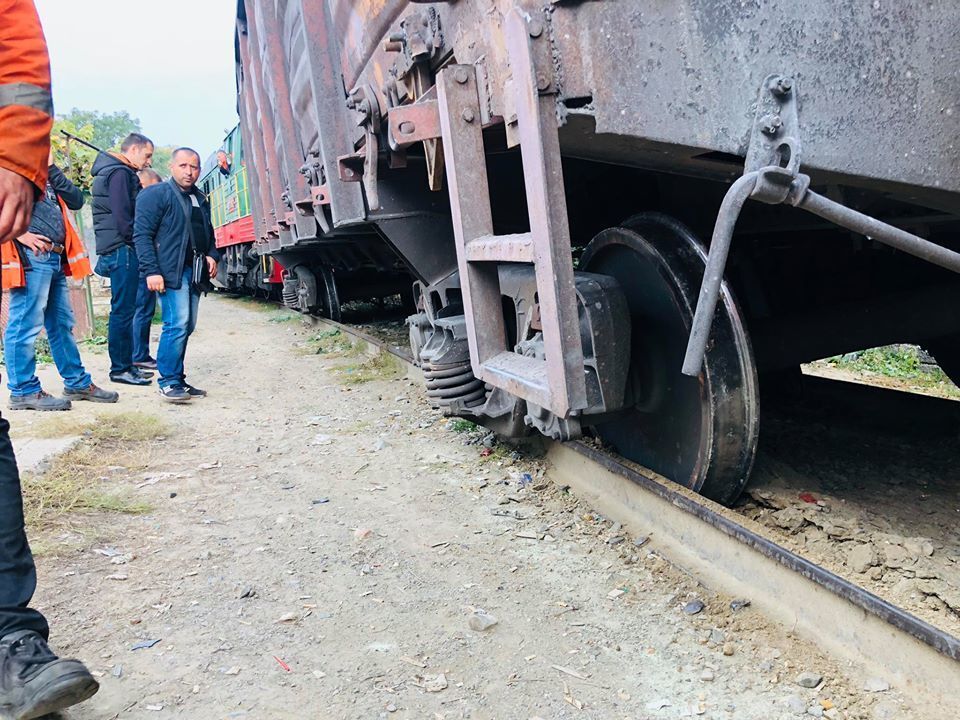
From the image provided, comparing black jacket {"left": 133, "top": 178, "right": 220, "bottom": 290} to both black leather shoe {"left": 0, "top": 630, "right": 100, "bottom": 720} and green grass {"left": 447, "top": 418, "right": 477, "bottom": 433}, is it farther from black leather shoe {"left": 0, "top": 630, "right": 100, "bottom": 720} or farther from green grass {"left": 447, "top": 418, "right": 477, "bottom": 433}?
black leather shoe {"left": 0, "top": 630, "right": 100, "bottom": 720}

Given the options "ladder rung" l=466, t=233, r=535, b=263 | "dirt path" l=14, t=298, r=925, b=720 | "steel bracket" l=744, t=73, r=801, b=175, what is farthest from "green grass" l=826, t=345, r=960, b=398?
"steel bracket" l=744, t=73, r=801, b=175

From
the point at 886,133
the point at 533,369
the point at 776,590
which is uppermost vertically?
the point at 886,133

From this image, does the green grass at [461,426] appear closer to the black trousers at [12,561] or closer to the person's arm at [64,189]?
the black trousers at [12,561]

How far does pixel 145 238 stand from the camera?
5.41 metres

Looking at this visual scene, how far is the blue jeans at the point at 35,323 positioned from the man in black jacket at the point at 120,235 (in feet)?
2.77

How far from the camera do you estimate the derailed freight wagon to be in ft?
5.51

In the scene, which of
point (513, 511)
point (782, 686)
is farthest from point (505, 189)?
point (782, 686)

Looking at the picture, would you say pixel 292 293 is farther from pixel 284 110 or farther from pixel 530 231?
pixel 530 231

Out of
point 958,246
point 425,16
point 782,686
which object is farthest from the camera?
point 958,246

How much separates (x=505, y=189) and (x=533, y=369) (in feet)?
6.09

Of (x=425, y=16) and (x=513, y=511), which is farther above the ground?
(x=425, y=16)

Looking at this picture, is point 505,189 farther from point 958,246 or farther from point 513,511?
point 958,246

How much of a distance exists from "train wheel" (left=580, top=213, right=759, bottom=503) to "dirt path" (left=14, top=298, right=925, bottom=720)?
0.35 m

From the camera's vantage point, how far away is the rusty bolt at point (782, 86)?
64.9 inches
